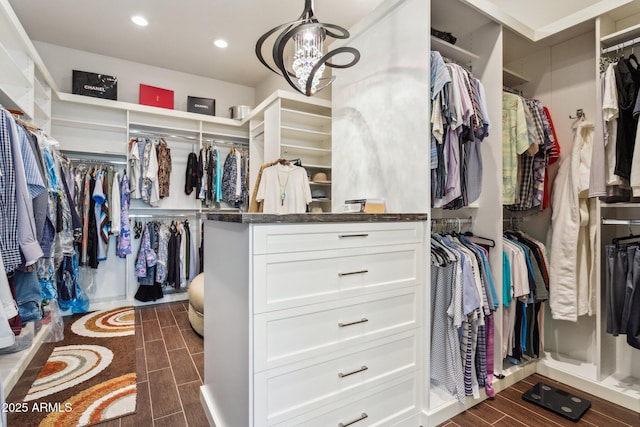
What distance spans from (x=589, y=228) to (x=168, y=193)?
423cm

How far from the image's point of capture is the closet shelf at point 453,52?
192 cm

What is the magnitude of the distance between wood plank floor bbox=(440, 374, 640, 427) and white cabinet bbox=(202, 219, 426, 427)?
0.41m

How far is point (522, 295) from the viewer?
209 centimetres

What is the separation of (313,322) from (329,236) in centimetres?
37

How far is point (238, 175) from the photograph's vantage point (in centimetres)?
428

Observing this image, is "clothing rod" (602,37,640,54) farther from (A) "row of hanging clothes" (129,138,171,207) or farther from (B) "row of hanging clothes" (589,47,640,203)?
(A) "row of hanging clothes" (129,138,171,207)

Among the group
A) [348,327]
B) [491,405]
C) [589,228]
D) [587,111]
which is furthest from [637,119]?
[348,327]

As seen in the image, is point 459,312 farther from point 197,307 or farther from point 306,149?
point 306,149

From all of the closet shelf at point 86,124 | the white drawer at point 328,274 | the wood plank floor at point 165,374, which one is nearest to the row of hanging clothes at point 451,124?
the white drawer at point 328,274

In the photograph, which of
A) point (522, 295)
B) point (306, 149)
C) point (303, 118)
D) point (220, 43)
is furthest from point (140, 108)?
point (522, 295)

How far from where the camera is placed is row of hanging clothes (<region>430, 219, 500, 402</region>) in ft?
5.73

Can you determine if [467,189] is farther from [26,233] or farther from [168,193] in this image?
[168,193]

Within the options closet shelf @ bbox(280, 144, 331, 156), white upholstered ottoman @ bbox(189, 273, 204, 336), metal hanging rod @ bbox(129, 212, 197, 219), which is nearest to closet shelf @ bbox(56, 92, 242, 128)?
closet shelf @ bbox(280, 144, 331, 156)

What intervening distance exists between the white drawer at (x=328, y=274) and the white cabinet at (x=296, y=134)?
2.14 meters
